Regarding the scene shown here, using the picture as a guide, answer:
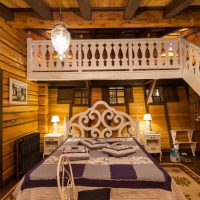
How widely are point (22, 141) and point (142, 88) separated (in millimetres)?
3844

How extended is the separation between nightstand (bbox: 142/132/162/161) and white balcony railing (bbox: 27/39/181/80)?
5.52ft

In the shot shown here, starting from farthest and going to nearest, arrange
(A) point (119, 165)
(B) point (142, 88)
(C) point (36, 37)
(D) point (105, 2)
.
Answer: (B) point (142, 88) → (C) point (36, 37) → (D) point (105, 2) → (A) point (119, 165)

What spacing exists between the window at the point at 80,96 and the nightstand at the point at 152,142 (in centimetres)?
207

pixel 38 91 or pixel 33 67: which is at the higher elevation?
pixel 33 67

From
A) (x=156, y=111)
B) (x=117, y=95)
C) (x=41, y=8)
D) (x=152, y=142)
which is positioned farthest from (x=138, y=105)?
(x=41, y=8)

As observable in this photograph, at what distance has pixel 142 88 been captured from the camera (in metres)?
6.29

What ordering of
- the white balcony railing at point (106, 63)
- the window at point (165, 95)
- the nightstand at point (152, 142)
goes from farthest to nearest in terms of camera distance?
1. the window at point (165, 95)
2. the nightstand at point (152, 142)
3. the white balcony railing at point (106, 63)

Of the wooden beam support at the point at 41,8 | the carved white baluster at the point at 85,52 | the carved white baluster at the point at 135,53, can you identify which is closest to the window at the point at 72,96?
Answer: the carved white baluster at the point at 85,52

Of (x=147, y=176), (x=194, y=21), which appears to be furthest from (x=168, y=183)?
(x=194, y=21)

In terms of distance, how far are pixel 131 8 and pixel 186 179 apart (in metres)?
3.25

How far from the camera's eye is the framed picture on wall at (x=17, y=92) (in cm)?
383

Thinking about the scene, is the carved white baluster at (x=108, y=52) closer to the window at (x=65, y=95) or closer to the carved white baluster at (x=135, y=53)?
the carved white baluster at (x=135, y=53)

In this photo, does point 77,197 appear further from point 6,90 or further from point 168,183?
point 6,90

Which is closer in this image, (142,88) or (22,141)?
(22,141)
